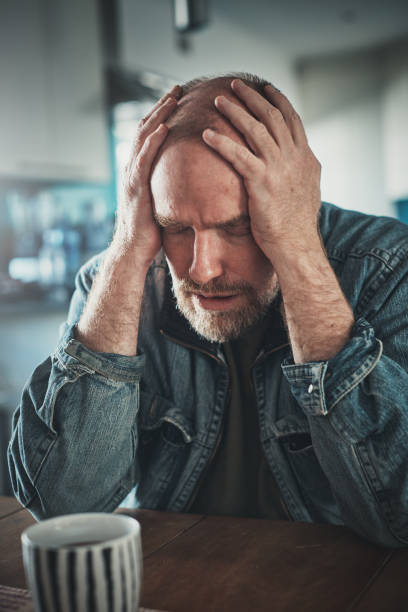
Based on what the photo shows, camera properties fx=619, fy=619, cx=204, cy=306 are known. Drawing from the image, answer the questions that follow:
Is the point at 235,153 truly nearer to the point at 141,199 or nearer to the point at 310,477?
the point at 141,199

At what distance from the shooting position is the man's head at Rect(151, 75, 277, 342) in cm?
96

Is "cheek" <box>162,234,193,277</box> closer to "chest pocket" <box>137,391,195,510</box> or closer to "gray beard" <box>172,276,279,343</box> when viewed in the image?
"gray beard" <box>172,276,279,343</box>

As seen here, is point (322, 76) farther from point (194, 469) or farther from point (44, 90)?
point (194, 469)

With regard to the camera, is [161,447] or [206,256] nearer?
[206,256]

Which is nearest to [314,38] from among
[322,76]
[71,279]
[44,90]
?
[322,76]

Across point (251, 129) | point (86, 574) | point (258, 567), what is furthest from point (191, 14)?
point (86, 574)

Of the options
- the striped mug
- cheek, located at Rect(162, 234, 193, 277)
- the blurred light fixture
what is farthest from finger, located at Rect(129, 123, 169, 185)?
the blurred light fixture

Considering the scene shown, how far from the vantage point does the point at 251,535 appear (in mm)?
782

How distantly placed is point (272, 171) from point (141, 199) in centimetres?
24

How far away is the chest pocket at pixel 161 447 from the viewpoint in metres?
1.06

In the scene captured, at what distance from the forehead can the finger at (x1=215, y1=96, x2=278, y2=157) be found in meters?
0.05

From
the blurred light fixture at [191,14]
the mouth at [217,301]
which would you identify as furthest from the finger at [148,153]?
the blurred light fixture at [191,14]

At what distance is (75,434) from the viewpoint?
0.96m

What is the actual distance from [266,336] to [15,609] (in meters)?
0.62
